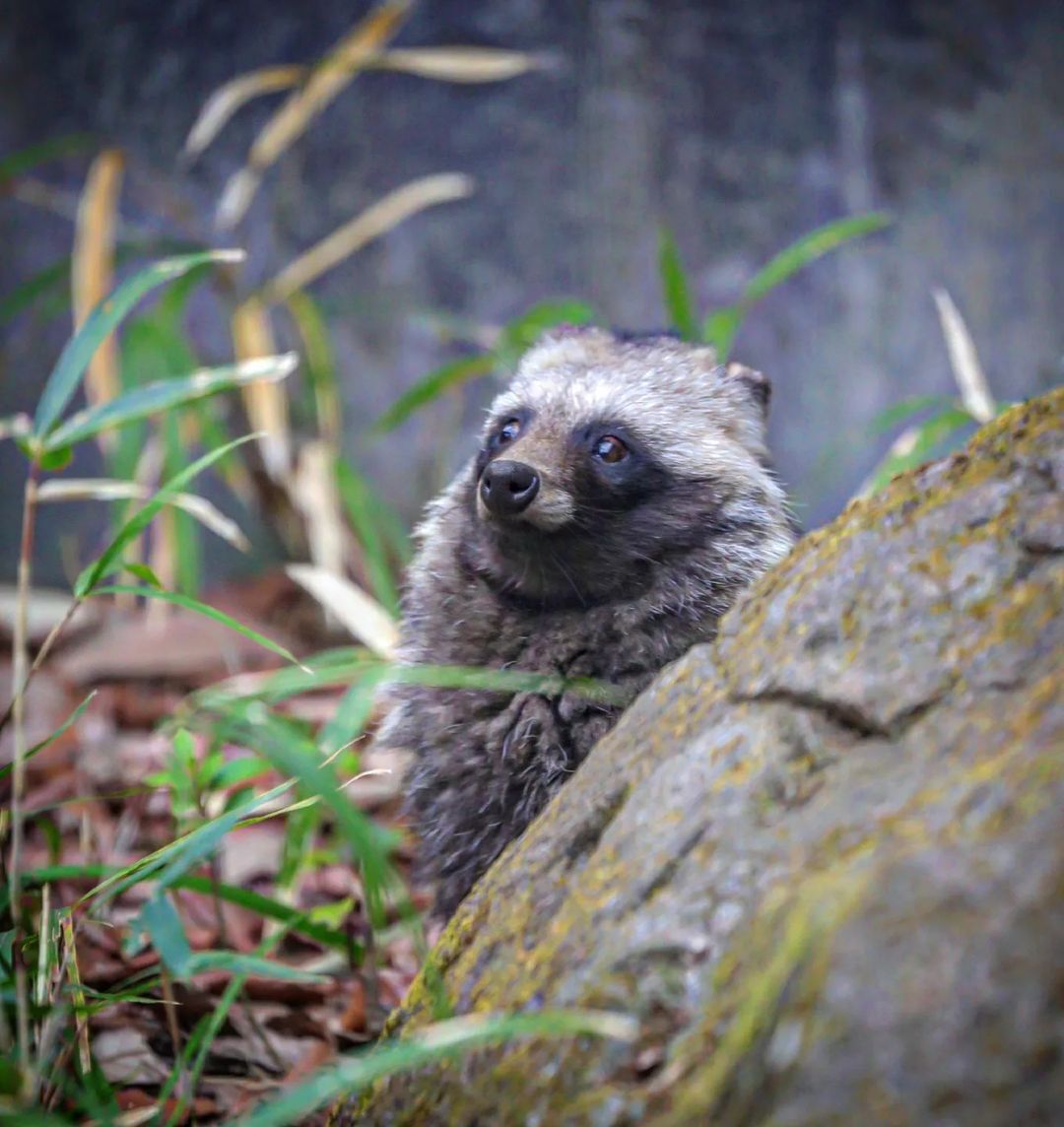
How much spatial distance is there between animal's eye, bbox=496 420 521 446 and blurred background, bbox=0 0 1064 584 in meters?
2.28

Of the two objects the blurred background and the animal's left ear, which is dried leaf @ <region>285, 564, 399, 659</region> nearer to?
the blurred background

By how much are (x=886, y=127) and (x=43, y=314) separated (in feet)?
12.4

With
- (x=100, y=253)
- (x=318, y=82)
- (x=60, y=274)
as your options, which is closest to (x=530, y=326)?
(x=318, y=82)

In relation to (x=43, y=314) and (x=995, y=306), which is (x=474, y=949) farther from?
(x=995, y=306)

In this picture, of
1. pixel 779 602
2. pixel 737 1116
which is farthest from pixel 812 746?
pixel 737 1116

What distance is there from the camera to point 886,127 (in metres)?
5.64

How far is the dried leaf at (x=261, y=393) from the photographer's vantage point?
491cm

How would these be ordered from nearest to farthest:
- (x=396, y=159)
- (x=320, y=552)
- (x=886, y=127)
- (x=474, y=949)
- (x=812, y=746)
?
(x=812, y=746), (x=474, y=949), (x=320, y=552), (x=886, y=127), (x=396, y=159)

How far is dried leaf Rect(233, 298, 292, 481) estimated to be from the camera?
4.91 m

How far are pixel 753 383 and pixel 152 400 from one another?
58.9 inches

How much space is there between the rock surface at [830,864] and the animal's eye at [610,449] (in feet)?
3.19

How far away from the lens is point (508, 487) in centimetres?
247

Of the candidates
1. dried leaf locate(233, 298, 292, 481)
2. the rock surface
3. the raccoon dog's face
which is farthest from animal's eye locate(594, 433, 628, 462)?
dried leaf locate(233, 298, 292, 481)

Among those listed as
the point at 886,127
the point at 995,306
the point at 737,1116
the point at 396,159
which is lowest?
the point at 737,1116
